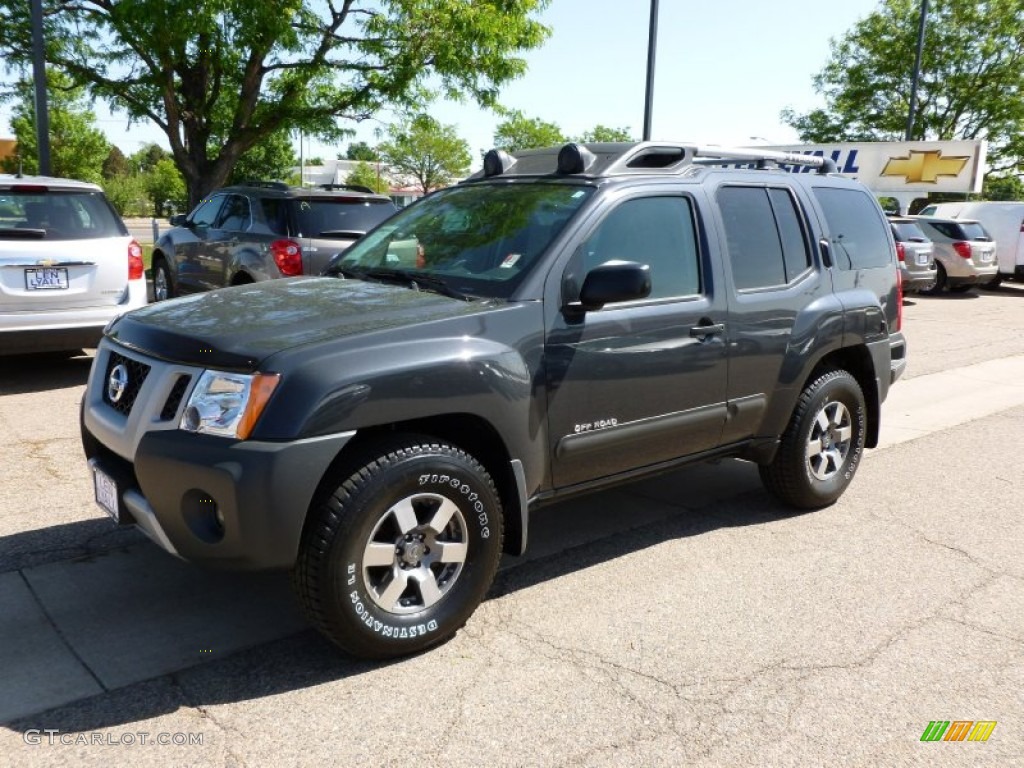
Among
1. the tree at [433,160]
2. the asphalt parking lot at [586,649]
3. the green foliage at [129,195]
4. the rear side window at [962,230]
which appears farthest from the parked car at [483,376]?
the tree at [433,160]

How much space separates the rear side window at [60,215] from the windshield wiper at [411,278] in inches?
160

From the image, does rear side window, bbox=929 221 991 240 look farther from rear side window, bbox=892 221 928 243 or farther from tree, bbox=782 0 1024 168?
tree, bbox=782 0 1024 168

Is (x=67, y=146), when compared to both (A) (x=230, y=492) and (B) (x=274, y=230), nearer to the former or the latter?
(B) (x=274, y=230)

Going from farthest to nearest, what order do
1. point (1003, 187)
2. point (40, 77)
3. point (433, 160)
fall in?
point (433, 160)
point (1003, 187)
point (40, 77)

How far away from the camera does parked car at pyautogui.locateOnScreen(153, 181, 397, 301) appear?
28.8 ft

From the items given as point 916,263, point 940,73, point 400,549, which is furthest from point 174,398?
point 940,73

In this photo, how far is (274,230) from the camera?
8.93 m

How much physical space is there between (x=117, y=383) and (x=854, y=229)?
4.07 m

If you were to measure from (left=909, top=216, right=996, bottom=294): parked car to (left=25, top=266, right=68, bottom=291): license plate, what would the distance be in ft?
55.1

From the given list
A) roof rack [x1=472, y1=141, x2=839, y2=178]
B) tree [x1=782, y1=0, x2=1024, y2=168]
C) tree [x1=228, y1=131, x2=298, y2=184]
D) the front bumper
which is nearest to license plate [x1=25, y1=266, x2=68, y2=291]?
roof rack [x1=472, y1=141, x2=839, y2=178]

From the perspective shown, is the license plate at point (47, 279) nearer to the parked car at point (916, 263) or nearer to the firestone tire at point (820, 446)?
the firestone tire at point (820, 446)

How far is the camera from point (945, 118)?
35531 millimetres

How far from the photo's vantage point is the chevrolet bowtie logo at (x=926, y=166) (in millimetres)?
26078

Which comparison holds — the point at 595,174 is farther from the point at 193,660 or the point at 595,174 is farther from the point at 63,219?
the point at 63,219
